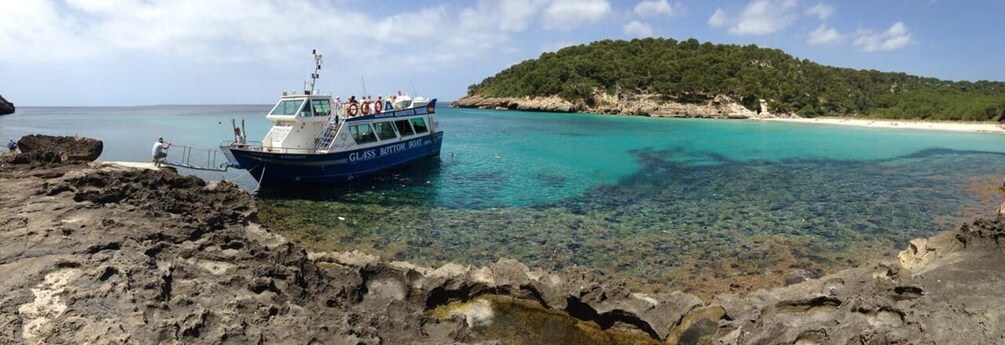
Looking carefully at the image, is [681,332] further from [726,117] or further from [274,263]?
[726,117]

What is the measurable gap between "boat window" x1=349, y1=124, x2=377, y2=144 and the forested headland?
244 feet

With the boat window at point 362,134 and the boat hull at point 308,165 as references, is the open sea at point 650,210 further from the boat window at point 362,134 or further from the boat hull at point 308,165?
the boat window at point 362,134

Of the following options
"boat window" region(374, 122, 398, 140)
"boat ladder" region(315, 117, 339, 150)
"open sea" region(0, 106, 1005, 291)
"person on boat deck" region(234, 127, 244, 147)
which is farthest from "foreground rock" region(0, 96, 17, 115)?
"boat ladder" region(315, 117, 339, 150)

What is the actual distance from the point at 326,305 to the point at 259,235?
3737 mm

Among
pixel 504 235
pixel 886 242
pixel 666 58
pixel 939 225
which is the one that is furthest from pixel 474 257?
pixel 666 58

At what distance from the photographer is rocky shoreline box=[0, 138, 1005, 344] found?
5586mm

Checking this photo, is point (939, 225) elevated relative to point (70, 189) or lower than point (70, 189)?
lower

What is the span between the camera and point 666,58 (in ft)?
316

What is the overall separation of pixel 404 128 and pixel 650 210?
1401 centimetres

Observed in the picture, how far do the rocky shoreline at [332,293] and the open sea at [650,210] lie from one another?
200 cm

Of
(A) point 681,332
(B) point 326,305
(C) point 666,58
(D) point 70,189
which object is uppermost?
(C) point 666,58

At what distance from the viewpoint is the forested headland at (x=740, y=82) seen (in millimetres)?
83312

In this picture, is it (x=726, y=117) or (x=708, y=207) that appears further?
(x=726, y=117)

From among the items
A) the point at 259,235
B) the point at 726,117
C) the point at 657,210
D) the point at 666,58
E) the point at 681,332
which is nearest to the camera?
the point at 681,332
